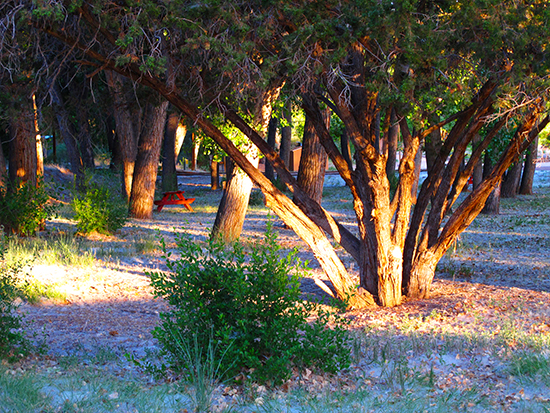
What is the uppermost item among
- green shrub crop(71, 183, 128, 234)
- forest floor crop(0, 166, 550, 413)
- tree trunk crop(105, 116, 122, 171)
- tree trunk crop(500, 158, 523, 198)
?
tree trunk crop(105, 116, 122, 171)

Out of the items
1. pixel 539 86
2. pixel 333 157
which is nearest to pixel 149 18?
pixel 333 157

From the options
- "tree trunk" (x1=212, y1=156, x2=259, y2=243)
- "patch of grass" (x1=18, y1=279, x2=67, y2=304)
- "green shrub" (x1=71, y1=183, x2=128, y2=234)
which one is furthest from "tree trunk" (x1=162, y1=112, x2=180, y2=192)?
"patch of grass" (x1=18, y1=279, x2=67, y2=304)

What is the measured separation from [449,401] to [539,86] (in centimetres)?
307

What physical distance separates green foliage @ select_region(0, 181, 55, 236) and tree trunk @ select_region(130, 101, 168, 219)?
14.3 ft

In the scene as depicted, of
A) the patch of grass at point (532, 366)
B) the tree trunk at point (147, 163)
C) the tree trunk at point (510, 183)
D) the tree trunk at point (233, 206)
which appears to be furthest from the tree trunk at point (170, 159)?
the patch of grass at point (532, 366)

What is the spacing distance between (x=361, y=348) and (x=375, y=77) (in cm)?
273

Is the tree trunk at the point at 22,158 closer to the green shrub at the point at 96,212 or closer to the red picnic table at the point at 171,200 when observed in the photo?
the green shrub at the point at 96,212

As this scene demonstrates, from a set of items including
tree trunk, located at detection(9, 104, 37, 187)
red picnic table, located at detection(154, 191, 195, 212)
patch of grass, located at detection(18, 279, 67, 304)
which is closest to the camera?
patch of grass, located at detection(18, 279, 67, 304)

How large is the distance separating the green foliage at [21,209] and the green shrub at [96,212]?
77cm

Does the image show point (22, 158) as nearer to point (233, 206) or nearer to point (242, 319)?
point (233, 206)

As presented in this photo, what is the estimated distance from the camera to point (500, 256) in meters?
9.45

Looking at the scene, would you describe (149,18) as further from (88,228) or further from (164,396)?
(88,228)

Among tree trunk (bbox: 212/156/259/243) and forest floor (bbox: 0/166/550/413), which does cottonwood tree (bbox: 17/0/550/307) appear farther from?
tree trunk (bbox: 212/156/259/243)

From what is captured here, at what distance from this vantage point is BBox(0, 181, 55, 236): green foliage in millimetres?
9953
